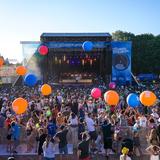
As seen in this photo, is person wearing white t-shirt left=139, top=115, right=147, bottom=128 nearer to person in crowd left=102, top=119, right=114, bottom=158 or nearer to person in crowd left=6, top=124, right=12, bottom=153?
person in crowd left=102, top=119, right=114, bottom=158

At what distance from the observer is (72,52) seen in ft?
125

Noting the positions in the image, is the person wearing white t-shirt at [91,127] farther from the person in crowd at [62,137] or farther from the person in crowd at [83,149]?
the person in crowd at [83,149]

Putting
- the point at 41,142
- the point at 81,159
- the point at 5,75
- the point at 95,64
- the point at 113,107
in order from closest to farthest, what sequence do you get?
the point at 81,159 < the point at 41,142 < the point at 113,107 < the point at 95,64 < the point at 5,75

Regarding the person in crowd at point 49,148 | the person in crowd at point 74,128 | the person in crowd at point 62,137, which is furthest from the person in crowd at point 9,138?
the person in crowd at point 49,148

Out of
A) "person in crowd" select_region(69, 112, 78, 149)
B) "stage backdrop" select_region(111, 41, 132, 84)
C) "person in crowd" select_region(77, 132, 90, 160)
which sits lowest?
"person in crowd" select_region(77, 132, 90, 160)

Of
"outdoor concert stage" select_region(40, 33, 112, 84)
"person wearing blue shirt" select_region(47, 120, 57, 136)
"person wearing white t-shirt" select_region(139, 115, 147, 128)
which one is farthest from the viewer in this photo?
"outdoor concert stage" select_region(40, 33, 112, 84)

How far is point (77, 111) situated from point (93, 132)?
5619 mm

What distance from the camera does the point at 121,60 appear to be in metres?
36.0

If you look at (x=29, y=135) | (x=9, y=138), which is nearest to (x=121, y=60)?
(x=29, y=135)

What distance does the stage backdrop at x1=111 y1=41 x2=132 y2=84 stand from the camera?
35875mm

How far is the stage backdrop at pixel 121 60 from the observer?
35.9 metres

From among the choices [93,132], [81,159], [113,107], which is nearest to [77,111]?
[113,107]

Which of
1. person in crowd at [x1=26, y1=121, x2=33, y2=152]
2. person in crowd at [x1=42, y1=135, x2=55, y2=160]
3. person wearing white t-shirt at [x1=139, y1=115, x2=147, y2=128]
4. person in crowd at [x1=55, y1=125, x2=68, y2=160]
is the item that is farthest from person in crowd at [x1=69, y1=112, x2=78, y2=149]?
person in crowd at [x1=42, y1=135, x2=55, y2=160]

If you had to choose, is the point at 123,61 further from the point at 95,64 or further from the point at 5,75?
the point at 5,75
